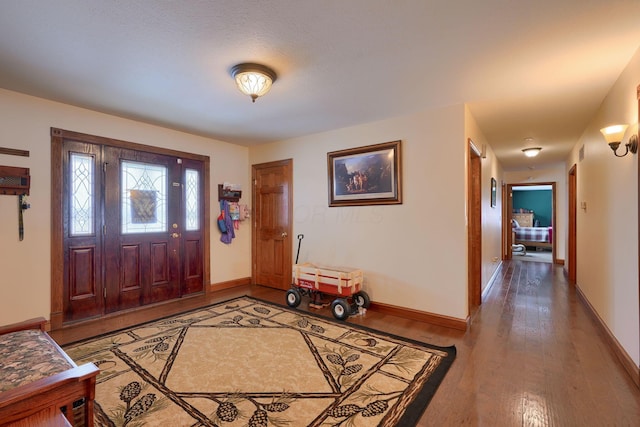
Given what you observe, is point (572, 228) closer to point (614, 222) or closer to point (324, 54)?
point (614, 222)

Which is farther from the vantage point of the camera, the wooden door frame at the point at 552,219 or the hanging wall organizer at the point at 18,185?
the wooden door frame at the point at 552,219

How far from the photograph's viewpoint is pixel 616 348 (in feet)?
→ 8.77

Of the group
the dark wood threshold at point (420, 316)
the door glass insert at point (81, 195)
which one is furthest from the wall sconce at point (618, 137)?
the door glass insert at point (81, 195)

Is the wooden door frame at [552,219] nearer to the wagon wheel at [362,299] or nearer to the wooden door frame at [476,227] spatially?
the wooden door frame at [476,227]

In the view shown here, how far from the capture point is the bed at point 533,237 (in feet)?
33.7

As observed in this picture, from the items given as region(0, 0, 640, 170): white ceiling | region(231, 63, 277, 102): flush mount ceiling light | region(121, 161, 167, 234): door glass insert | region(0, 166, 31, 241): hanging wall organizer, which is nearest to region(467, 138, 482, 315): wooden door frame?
region(0, 0, 640, 170): white ceiling

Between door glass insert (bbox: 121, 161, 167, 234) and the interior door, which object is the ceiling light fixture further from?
door glass insert (bbox: 121, 161, 167, 234)

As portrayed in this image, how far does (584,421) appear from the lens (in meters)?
1.81

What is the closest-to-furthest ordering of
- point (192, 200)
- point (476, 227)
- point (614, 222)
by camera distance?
point (614, 222) < point (476, 227) < point (192, 200)

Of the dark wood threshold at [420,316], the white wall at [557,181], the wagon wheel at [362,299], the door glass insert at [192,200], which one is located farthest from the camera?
the white wall at [557,181]

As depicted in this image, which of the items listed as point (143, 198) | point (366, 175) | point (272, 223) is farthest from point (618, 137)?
point (143, 198)

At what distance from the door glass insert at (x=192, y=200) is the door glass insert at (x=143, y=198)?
1.10ft

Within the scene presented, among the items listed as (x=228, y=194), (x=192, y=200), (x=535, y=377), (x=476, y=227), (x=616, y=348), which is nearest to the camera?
(x=535, y=377)

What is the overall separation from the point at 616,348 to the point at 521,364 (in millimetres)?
977
